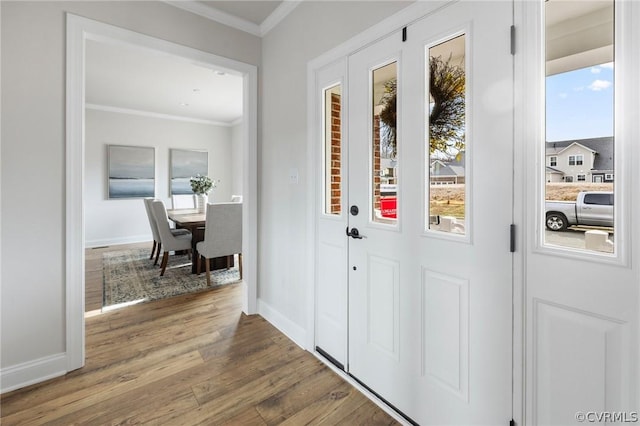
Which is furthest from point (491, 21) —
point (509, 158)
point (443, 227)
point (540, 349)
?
point (540, 349)

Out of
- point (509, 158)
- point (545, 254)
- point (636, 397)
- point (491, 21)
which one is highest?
point (491, 21)

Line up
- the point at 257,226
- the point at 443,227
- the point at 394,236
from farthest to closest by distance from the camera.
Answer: the point at 257,226, the point at 394,236, the point at 443,227

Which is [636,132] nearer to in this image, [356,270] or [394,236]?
[394,236]

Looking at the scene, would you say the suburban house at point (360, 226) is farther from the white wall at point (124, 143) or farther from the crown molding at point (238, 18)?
the white wall at point (124, 143)

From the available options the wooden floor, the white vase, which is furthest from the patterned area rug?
the white vase

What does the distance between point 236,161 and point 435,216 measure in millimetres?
6669

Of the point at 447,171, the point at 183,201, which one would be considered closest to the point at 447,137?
the point at 447,171

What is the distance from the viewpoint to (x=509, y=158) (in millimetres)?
1169

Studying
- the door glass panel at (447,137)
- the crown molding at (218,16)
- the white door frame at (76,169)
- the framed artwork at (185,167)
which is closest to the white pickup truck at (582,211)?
the door glass panel at (447,137)

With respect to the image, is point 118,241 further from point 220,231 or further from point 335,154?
point 335,154

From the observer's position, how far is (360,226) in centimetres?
185

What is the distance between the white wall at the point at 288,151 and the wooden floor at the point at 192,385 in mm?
341

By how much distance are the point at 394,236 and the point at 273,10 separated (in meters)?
2.22

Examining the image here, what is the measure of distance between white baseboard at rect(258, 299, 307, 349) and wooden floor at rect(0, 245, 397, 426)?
6 centimetres
